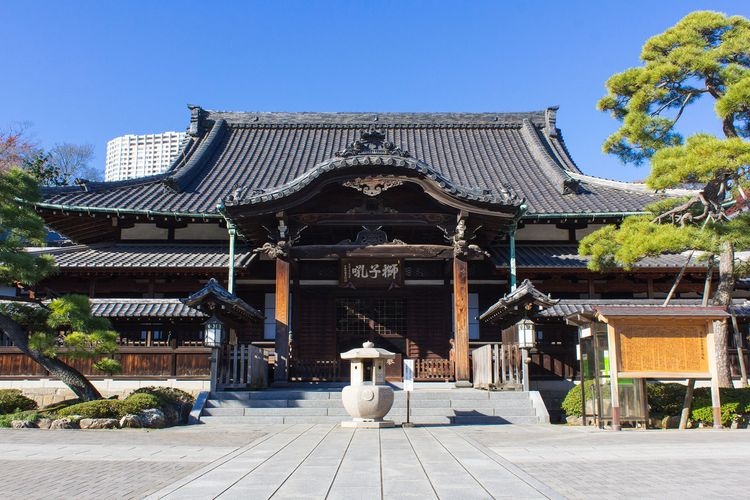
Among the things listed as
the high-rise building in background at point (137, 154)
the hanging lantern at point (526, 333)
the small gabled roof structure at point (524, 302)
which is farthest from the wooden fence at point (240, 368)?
the high-rise building in background at point (137, 154)

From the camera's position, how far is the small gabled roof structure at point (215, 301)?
14.9m

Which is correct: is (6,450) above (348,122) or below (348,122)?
below

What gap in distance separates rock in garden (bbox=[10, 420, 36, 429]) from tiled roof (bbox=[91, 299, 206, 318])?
439 centimetres

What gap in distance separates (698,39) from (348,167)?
8.89 meters

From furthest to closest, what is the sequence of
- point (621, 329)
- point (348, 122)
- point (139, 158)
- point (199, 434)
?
point (139, 158) → point (348, 122) → point (621, 329) → point (199, 434)

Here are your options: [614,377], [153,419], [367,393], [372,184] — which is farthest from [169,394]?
[614,377]

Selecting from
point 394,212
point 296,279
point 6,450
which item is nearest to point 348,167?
point 394,212

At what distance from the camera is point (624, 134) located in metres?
15.9

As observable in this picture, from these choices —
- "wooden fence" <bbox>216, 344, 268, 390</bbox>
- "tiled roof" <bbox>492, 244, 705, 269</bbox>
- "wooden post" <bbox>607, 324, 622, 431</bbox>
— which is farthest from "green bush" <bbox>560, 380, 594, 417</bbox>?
"wooden fence" <bbox>216, 344, 268, 390</bbox>

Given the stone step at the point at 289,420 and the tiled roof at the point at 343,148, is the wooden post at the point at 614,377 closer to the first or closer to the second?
the stone step at the point at 289,420

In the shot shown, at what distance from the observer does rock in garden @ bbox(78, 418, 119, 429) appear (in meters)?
12.7

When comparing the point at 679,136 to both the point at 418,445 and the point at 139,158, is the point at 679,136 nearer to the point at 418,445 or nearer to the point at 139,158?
the point at 418,445

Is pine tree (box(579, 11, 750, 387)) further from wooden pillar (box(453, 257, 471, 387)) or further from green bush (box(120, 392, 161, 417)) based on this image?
green bush (box(120, 392, 161, 417))

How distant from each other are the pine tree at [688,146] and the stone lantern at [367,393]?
6.04m
